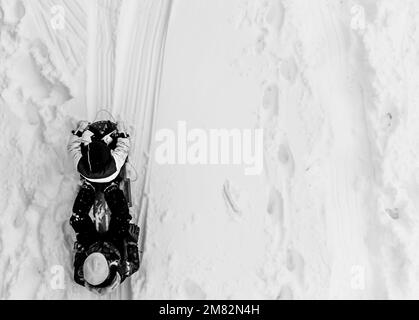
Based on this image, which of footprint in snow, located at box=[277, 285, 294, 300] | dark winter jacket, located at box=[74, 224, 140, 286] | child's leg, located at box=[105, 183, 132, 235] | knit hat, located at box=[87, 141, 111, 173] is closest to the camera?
knit hat, located at box=[87, 141, 111, 173]

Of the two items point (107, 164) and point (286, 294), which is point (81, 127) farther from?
point (286, 294)

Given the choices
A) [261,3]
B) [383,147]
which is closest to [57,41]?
[261,3]

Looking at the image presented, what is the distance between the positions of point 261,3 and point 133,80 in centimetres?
88

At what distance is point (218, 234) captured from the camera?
102 inches

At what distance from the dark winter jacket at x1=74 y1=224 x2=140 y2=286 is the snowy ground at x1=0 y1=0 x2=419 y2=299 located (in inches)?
6.1

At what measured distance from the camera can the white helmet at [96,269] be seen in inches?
84.4

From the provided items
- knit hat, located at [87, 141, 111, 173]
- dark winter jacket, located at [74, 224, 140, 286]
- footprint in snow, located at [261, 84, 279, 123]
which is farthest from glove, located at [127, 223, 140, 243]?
footprint in snow, located at [261, 84, 279, 123]

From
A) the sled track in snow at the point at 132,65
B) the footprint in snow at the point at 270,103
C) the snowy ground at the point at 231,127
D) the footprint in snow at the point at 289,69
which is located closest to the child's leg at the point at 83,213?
the snowy ground at the point at 231,127

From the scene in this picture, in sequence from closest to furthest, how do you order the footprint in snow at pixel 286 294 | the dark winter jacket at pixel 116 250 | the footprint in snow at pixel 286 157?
the dark winter jacket at pixel 116 250 < the footprint in snow at pixel 286 294 < the footprint in snow at pixel 286 157

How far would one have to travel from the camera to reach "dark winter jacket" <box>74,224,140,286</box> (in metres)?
2.30

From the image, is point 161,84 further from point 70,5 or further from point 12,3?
point 12,3

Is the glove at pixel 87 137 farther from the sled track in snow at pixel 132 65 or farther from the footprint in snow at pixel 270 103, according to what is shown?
the footprint in snow at pixel 270 103

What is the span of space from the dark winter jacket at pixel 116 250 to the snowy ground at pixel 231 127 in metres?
0.16

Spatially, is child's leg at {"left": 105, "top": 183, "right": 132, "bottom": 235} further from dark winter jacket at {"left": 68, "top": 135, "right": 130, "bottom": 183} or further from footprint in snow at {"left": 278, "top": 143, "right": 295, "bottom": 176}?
footprint in snow at {"left": 278, "top": 143, "right": 295, "bottom": 176}
